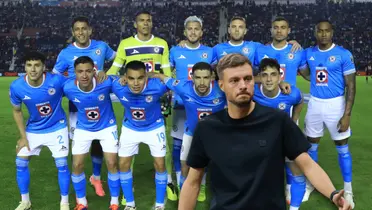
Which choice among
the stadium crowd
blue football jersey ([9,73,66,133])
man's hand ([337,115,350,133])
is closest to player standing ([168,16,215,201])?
blue football jersey ([9,73,66,133])

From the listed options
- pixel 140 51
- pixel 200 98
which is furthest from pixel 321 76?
pixel 140 51

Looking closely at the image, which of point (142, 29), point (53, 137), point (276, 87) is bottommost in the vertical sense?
point (53, 137)

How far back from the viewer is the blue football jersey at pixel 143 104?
14.9 feet

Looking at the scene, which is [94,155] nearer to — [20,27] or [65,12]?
[20,27]

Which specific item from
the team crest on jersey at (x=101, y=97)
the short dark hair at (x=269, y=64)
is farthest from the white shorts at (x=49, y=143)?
the short dark hair at (x=269, y=64)

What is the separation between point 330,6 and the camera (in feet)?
125

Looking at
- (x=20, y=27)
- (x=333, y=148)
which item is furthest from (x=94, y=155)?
(x=20, y=27)

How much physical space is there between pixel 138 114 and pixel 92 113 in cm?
56

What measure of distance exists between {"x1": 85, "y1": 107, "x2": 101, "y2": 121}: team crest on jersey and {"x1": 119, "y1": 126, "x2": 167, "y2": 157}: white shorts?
40cm

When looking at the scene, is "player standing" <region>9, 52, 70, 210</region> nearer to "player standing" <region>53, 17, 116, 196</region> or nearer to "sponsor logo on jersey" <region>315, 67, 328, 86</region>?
"player standing" <region>53, 17, 116, 196</region>

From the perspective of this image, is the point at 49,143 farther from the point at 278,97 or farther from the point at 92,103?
the point at 278,97

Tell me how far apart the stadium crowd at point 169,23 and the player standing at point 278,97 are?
2723 cm

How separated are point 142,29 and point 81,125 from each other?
1.48 m

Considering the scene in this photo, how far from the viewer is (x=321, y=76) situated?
4961 mm
